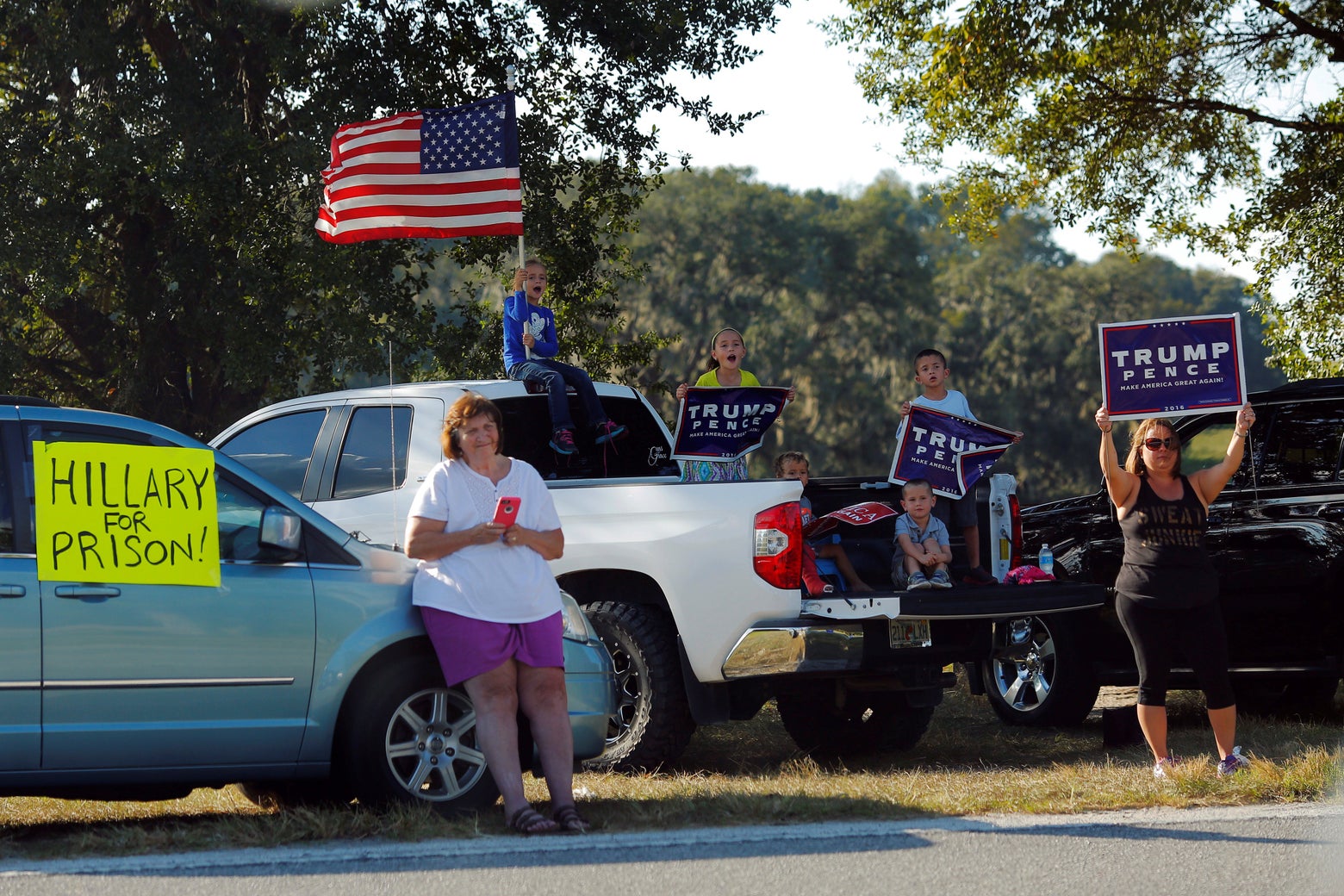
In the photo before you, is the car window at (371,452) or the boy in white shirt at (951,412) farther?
the car window at (371,452)

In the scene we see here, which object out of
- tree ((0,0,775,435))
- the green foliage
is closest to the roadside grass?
tree ((0,0,775,435))

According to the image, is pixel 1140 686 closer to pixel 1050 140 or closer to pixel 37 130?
pixel 1050 140

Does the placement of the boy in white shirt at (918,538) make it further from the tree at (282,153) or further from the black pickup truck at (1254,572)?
the tree at (282,153)

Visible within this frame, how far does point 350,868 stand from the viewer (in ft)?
17.9

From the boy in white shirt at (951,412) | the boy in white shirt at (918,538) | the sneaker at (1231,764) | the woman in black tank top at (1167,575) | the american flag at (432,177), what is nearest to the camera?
the sneaker at (1231,764)

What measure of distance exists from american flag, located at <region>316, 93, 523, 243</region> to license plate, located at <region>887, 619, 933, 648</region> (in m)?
5.17

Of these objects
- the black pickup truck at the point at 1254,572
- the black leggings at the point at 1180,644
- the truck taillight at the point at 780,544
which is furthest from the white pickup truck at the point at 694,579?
the black pickup truck at the point at 1254,572

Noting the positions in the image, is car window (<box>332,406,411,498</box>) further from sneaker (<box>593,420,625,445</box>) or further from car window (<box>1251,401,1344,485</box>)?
car window (<box>1251,401,1344,485</box>)

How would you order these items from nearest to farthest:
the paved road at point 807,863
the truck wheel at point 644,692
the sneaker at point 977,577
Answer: the paved road at point 807,863, the truck wheel at point 644,692, the sneaker at point 977,577

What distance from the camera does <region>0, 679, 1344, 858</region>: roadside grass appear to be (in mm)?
6051

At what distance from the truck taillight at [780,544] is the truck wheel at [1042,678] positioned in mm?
2294

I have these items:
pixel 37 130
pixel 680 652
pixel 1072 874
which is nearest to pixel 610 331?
pixel 37 130

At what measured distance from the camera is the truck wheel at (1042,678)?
9.35 m

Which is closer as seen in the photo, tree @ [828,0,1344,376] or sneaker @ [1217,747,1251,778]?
sneaker @ [1217,747,1251,778]
